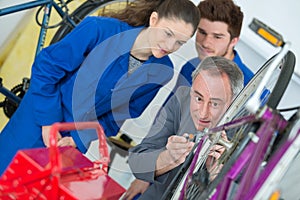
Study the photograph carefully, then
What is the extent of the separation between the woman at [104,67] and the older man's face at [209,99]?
12 cm

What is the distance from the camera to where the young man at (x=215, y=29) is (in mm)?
1336

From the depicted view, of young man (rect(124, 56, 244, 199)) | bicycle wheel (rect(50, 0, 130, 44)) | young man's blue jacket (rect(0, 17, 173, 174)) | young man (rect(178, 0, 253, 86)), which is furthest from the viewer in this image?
bicycle wheel (rect(50, 0, 130, 44))

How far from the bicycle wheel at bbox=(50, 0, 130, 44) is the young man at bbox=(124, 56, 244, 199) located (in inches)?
27.1

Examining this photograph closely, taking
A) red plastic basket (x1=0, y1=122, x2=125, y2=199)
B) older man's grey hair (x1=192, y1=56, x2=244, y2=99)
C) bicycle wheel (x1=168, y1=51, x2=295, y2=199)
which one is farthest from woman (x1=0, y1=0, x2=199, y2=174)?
red plastic basket (x1=0, y1=122, x2=125, y2=199)

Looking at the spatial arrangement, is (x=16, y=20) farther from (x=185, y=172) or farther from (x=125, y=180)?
(x=185, y=172)

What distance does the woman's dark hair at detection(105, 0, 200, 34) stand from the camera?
1.12 metres

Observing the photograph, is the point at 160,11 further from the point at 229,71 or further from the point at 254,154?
the point at 254,154

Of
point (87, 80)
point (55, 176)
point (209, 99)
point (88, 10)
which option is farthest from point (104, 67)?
point (88, 10)

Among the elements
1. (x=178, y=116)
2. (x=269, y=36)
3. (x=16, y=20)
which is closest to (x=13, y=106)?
(x=16, y=20)

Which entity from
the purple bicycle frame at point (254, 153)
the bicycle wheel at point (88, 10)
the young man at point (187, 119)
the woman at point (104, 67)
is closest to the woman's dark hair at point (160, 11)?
the woman at point (104, 67)

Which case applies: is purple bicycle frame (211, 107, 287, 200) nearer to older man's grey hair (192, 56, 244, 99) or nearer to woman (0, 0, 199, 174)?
older man's grey hair (192, 56, 244, 99)

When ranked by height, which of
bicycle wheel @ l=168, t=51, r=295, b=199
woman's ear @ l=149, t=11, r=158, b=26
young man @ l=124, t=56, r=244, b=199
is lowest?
young man @ l=124, t=56, r=244, b=199

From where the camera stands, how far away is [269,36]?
72cm

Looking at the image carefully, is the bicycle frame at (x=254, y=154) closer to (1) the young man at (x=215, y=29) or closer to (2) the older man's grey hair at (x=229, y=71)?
(2) the older man's grey hair at (x=229, y=71)
